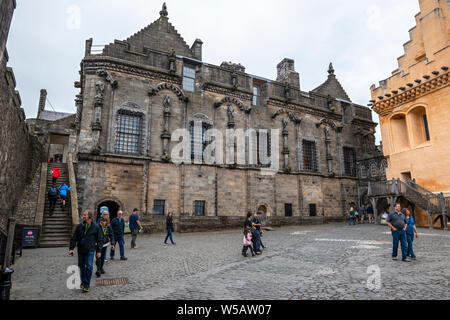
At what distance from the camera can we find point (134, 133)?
1852 centimetres

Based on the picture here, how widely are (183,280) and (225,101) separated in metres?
17.1

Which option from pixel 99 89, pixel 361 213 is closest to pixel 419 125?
pixel 361 213

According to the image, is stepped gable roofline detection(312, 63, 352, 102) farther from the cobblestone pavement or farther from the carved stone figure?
the cobblestone pavement

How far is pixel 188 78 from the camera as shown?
2147 cm

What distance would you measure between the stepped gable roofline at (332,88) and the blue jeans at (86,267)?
28390 mm

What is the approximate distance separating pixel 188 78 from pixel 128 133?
21.9 ft

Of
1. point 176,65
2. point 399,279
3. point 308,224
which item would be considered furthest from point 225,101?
point 399,279

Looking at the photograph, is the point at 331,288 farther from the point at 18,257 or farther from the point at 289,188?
the point at 289,188

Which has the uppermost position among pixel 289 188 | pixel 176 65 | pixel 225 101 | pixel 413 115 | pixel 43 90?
pixel 43 90

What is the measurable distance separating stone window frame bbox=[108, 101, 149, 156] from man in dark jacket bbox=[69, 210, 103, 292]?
483 inches

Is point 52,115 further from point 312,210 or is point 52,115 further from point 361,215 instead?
point 361,215

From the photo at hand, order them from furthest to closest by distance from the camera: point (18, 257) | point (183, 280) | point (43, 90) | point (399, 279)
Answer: point (43, 90)
point (18, 257)
point (183, 280)
point (399, 279)

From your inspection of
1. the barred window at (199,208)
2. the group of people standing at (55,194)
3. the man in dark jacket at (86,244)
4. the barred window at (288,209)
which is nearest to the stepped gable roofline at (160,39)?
the group of people standing at (55,194)

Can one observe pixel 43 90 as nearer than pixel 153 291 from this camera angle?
No
